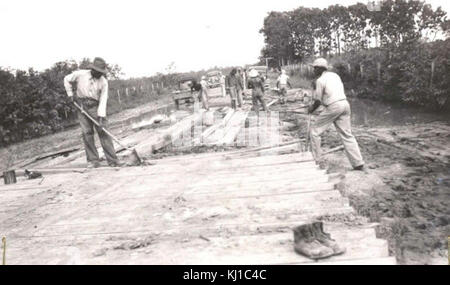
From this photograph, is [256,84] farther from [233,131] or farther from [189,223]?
[189,223]

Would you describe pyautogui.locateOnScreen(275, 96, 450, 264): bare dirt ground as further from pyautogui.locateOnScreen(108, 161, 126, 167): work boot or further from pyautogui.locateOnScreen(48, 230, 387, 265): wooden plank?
pyautogui.locateOnScreen(108, 161, 126, 167): work boot

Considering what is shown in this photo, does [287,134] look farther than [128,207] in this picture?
Yes

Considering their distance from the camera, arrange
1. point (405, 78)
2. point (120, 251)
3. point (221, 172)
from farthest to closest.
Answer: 1. point (405, 78)
2. point (221, 172)
3. point (120, 251)

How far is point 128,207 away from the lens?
389 centimetres

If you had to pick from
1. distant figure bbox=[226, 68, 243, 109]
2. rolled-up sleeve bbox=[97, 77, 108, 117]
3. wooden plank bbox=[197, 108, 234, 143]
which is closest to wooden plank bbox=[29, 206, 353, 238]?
rolled-up sleeve bbox=[97, 77, 108, 117]

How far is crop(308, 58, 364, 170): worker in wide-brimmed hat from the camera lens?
6.49 metres

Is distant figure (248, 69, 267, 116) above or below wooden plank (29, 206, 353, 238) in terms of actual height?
above

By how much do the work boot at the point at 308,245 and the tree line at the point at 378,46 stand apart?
43.9ft

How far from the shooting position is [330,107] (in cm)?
653

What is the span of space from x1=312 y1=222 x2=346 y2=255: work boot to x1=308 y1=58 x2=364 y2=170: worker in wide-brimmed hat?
4.08m

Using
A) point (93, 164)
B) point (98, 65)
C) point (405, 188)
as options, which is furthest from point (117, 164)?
point (405, 188)
